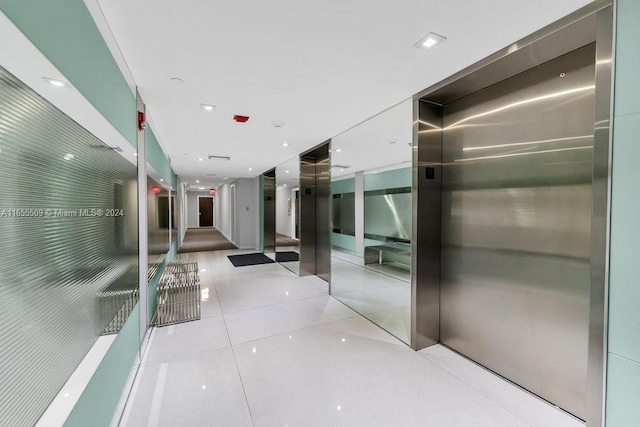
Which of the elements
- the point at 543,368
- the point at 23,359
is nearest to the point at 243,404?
the point at 23,359

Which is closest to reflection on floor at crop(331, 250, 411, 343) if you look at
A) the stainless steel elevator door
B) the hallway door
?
the stainless steel elevator door

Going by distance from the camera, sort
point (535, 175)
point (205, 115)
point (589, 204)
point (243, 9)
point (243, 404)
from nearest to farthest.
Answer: point (243, 9), point (589, 204), point (243, 404), point (535, 175), point (205, 115)

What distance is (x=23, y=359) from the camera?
0.96m

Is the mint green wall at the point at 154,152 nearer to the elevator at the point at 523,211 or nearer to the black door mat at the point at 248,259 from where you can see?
the black door mat at the point at 248,259

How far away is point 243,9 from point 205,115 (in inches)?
85.6

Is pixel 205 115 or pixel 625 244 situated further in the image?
pixel 205 115

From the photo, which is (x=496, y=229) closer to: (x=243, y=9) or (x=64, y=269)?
(x=243, y=9)

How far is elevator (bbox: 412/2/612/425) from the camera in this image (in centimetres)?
172

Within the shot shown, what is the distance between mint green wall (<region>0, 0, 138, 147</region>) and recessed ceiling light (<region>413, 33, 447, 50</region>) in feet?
7.03

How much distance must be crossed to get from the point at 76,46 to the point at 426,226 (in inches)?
125

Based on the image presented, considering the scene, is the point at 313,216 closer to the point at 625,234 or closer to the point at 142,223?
the point at 142,223

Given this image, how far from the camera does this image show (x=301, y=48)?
2.04m

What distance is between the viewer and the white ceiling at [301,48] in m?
1.64

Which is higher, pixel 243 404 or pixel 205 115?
pixel 205 115
